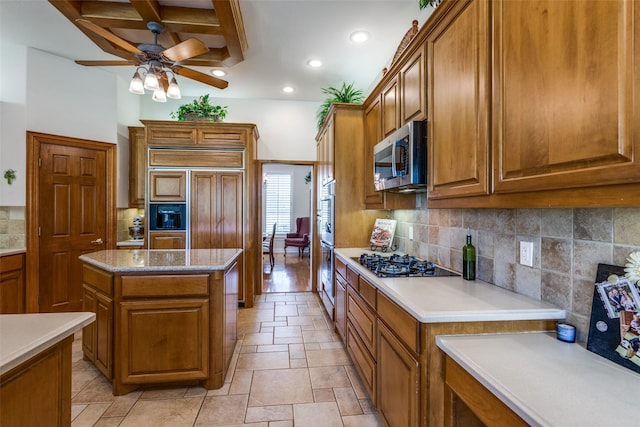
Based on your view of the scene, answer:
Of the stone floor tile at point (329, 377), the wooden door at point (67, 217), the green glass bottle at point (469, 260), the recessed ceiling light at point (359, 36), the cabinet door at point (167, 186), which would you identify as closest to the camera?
the green glass bottle at point (469, 260)

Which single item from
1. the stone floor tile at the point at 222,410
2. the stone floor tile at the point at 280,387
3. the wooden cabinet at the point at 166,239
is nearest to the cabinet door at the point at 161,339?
the stone floor tile at the point at 222,410

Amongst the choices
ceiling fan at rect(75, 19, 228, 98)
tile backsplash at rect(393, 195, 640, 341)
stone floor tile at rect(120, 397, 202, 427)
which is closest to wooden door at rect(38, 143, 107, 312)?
ceiling fan at rect(75, 19, 228, 98)

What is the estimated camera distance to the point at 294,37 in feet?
9.98

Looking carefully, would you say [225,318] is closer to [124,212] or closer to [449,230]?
[449,230]

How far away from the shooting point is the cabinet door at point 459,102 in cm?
131

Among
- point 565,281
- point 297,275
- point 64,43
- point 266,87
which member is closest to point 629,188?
point 565,281

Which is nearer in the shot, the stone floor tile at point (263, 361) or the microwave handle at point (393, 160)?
the microwave handle at point (393, 160)

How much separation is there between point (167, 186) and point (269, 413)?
3.06 m

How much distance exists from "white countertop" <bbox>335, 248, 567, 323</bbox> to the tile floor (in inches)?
39.0

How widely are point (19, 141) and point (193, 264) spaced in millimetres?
2804

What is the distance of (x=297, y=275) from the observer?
6117 mm

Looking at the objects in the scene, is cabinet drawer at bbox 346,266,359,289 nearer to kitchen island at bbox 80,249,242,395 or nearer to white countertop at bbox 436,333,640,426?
kitchen island at bbox 80,249,242,395

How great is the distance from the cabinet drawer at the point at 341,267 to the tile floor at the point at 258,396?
74cm

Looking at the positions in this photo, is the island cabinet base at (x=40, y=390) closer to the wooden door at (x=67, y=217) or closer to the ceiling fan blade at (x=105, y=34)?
the ceiling fan blade at (x=105, y=34)
